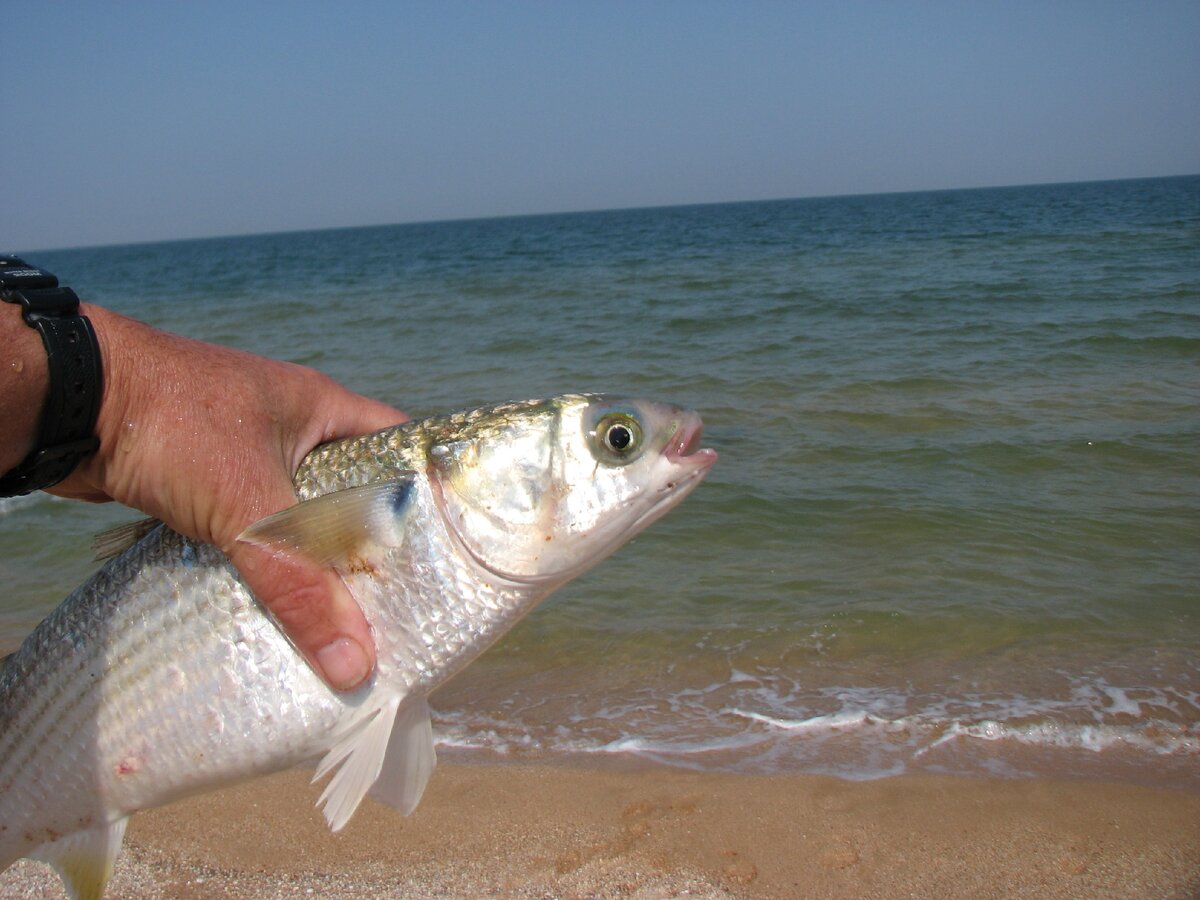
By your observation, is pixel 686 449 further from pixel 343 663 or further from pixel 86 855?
pixel 86 855

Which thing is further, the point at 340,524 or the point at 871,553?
the point at 871,553

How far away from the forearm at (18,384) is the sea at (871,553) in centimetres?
288

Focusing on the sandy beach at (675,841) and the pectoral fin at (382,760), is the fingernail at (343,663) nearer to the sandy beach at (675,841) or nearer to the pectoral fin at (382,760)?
the pectoral fin at (382,760)

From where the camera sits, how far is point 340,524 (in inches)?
87.7

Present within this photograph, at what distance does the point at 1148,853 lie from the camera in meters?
3.72

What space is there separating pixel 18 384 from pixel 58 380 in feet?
0.36

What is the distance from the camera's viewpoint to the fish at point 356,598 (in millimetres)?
2256

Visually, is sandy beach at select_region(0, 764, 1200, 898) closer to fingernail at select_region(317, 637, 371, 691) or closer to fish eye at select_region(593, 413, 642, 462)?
fingernail at select_region(317, 637, 371, 691)

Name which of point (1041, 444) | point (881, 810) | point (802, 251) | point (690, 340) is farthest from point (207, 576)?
point (802, 251)

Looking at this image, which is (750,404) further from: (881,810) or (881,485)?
(881,810)

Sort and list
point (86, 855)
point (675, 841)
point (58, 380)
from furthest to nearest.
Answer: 1. point (675, 841)
2. point (86, 855)
3. point (58, 380)

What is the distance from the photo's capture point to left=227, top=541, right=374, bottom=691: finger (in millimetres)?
2213

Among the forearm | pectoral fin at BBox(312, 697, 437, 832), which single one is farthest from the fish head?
the forearm

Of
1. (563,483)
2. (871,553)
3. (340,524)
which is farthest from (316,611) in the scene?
(871,553)
